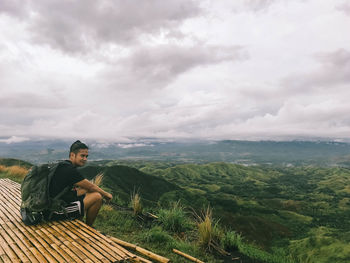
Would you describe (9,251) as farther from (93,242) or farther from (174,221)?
(174,221)

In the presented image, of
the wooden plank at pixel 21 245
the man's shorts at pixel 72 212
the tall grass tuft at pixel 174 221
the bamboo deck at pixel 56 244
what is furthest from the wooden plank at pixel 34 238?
the tall grass tuft at pixel 174 221

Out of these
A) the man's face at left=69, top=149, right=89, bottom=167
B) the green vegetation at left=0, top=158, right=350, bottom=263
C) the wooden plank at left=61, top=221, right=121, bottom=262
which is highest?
the man's face at left=69, top=149, right=89, bottom=167

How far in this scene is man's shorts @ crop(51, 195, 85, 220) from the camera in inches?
239

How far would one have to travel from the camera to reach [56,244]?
4.89 meters

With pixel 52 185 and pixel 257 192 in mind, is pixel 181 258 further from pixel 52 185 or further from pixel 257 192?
pixel 257 192

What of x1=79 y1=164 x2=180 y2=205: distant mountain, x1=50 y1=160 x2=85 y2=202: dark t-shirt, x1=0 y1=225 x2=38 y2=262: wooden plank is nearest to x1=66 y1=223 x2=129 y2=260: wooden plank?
x1=50 y1=160 x2=85 y2=202: dark t-shirt

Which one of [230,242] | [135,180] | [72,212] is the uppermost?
[72,212]

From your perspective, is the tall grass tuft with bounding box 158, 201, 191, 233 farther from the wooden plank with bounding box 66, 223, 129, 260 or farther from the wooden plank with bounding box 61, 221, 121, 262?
the wooden plank with bounding box 61, 221, 121, 262

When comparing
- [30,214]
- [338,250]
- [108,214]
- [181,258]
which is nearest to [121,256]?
[181,258]

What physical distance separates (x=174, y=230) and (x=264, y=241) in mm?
65718

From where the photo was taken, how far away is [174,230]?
903cm

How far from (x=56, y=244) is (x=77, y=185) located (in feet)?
5.18

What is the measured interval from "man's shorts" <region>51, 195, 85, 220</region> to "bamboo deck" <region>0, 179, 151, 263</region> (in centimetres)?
17

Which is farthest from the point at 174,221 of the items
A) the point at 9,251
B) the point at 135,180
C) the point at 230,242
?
the point at 135,180
